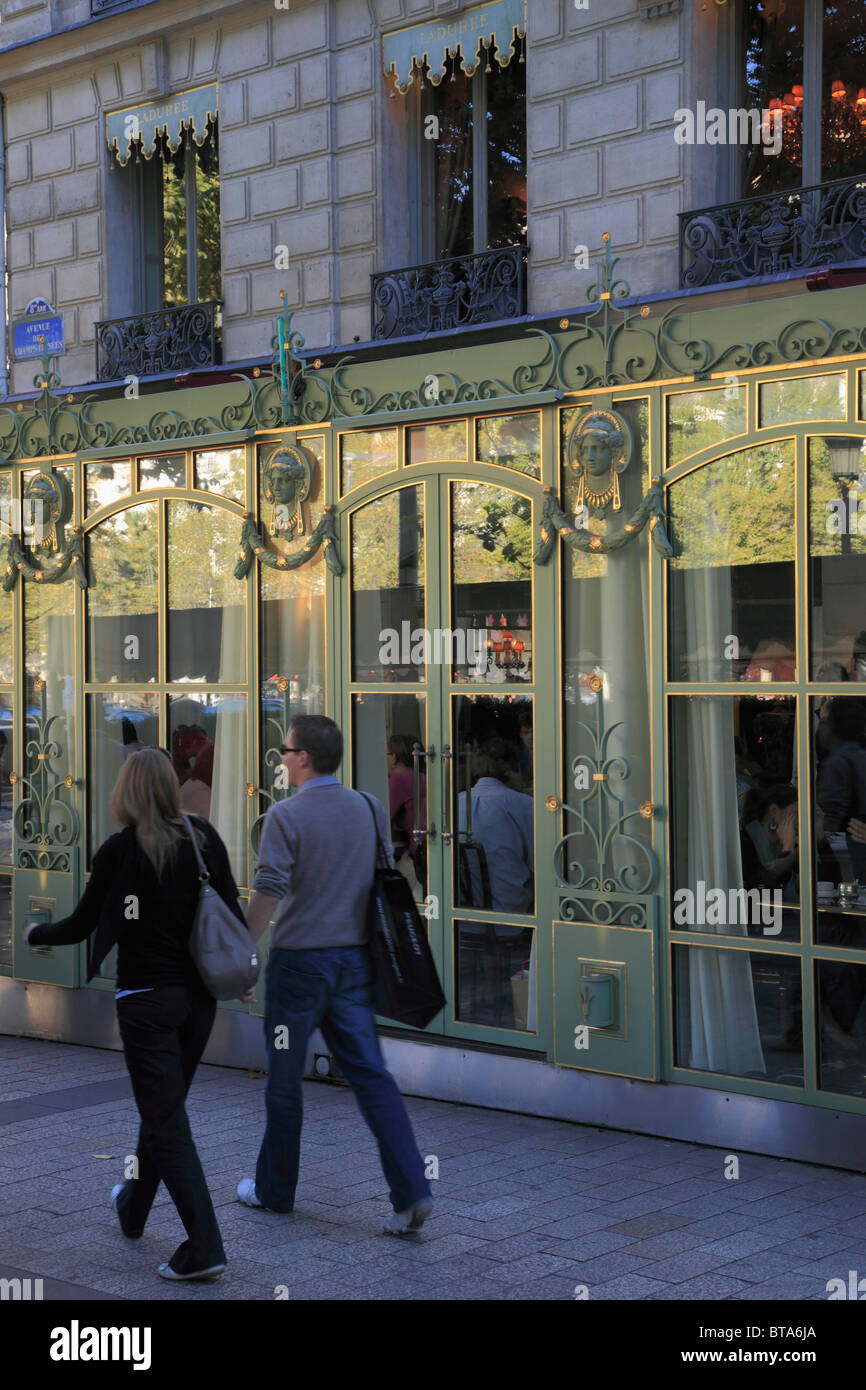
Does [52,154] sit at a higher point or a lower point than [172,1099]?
higher

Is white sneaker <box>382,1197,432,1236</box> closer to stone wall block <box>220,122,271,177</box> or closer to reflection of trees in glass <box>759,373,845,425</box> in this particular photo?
reflection of trees in glass <box>759,373,845,425</box>

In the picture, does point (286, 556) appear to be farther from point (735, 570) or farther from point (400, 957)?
point (400, 957)

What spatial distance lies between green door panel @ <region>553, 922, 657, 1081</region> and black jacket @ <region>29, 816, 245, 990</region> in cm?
231

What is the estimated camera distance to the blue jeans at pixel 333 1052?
569 centimetres

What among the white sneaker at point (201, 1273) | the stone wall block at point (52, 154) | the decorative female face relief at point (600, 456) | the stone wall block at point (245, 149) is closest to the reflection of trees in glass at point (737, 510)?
the decorative female face relief at point (600, 456)

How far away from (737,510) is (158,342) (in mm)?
9098

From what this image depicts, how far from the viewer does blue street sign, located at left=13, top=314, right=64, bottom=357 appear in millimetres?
13719

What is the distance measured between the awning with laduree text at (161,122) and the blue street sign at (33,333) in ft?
5.73

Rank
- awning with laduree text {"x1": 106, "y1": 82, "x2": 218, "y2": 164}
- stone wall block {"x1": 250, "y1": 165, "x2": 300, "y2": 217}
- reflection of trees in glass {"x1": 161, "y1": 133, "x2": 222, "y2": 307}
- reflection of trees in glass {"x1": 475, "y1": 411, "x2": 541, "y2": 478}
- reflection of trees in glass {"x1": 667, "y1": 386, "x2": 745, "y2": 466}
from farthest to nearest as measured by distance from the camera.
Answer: reflection of trees in glass {"x1": 161, "y1": 133, "x2": 222, "y2": 307}, awning with laduree text {"x1": 106, "y1": 82, "x2": 218, "y2": 164}, stone wall block {"x1": 250, "y1": 165, "x2": 300, "y2": 217}, reflection of trees in glass {"x1": 475, "y1": 411, "x2": 541, "y2": 478}, reflection of trees in glass {"x1": 667, "y1": 386, "x2": 745, "y2": 466}

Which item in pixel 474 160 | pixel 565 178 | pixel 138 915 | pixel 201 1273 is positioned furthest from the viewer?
pixel 474 160

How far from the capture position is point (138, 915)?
5398 mm

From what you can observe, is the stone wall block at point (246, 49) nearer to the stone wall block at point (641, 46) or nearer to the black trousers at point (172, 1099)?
the stone wall block at point (641, 46)

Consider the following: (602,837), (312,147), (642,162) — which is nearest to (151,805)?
(602,837)

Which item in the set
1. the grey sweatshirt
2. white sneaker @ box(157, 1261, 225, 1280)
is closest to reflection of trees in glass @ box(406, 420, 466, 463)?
the grey sweatshirt
